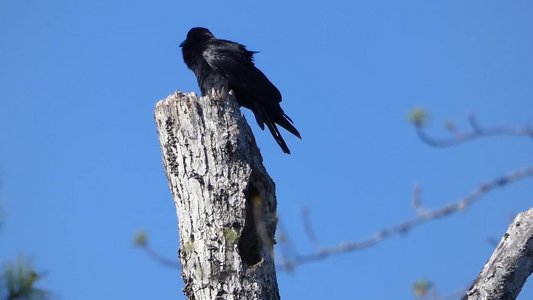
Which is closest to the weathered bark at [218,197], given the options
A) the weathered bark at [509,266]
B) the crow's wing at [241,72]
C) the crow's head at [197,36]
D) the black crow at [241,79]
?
the weathered bark at [509,266]

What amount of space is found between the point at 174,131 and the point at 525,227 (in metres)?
1.95

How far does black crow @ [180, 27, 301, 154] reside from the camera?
8.40 metres

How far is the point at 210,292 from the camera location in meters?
5.11

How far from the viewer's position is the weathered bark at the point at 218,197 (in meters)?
5.16

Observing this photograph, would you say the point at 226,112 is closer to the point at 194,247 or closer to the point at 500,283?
the point at 194,247

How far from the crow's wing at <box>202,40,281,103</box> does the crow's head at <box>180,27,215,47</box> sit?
0.33 metres

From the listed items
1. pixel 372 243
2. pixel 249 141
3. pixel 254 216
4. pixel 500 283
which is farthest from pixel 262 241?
pixel 372 243

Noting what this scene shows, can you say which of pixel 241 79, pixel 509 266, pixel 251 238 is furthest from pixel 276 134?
pixel 509 266

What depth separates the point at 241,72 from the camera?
28.0 ft

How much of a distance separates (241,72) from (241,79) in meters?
0.07

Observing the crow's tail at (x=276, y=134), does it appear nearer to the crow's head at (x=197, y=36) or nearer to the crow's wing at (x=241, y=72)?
the crow's wing at (x=241, y=72)

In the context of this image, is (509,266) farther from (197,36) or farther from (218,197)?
(197,36)

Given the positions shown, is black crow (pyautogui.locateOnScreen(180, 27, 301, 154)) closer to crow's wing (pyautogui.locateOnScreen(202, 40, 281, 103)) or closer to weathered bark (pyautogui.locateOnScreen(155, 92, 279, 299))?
crow's wing (pyautogui.locateOnScreen(202, 40, 281, 103))

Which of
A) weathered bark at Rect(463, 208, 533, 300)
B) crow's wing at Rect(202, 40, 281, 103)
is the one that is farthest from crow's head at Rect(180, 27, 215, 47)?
weathered bark at Rect(463, 208, 533, 300)
